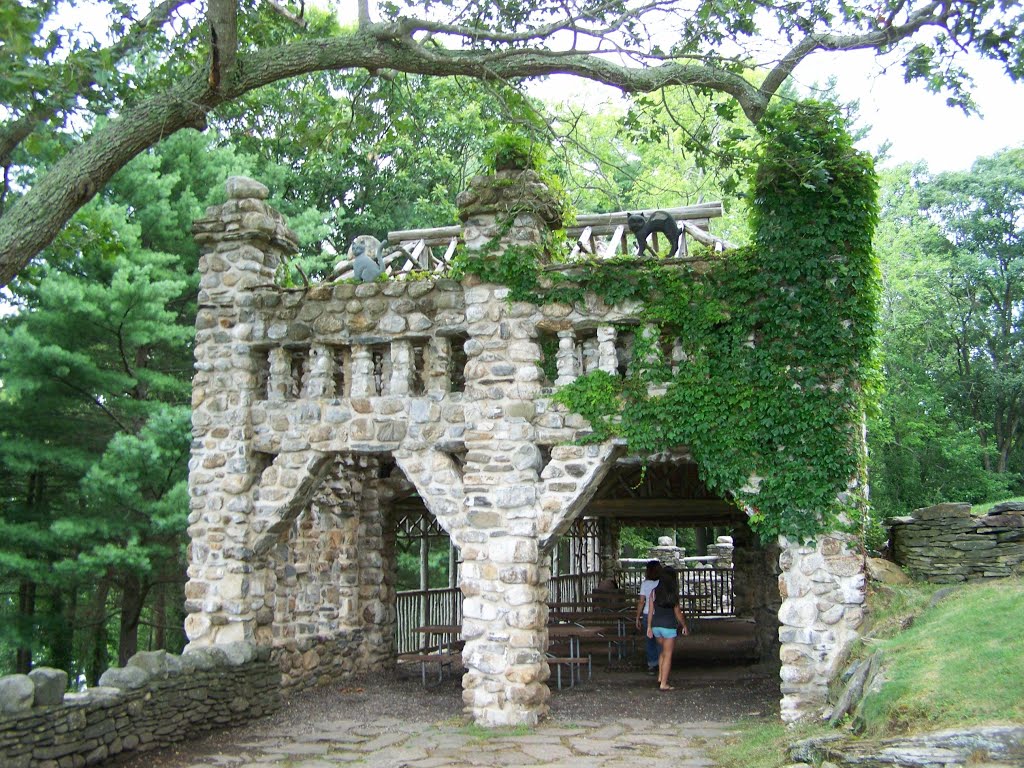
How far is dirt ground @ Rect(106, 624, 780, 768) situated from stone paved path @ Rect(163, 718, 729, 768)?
25cm

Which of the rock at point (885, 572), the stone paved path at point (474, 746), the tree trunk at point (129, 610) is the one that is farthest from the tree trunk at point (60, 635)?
the rock at point (885, 572)

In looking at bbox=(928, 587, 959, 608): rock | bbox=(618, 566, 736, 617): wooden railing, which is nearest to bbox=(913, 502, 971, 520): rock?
bbox=(928, 587, 959, 608): rock

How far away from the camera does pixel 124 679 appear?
316 inches

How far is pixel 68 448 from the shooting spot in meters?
14.9

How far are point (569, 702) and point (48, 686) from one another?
5.13 metres

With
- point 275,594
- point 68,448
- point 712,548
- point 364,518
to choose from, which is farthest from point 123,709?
point 712,548

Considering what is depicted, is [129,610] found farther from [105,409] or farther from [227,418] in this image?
[227,418]

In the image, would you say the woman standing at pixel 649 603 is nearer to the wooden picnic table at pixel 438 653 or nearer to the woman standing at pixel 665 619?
the woman standing at pixel 665 619

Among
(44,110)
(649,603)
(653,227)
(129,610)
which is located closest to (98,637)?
(129,610)

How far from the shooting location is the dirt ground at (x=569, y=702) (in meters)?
9.13

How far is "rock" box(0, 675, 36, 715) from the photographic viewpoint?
6.69 metres

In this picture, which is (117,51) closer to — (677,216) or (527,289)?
(527,289)

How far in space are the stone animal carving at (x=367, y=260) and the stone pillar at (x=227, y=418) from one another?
82 cm

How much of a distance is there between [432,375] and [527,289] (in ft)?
4.09
